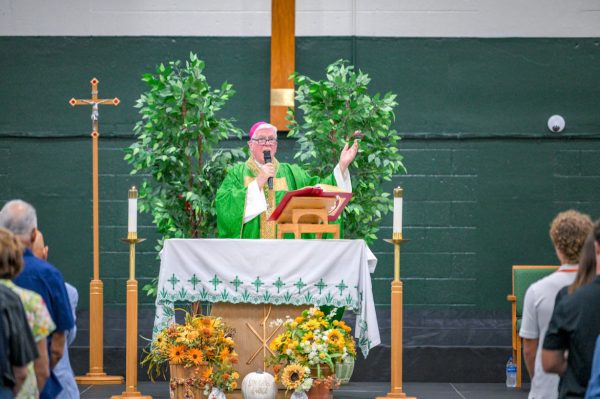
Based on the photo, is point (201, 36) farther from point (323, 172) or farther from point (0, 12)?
point (323, 172)

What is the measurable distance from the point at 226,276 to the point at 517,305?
2.78 meters

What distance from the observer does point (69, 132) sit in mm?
9648

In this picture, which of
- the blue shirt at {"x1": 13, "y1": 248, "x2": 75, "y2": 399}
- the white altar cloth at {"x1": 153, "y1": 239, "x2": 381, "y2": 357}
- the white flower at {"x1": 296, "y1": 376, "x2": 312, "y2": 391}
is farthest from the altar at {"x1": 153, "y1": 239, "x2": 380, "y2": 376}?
the blue shirt at {"x1": 13, "y1": 248, "x2": 75, "y2": 399}

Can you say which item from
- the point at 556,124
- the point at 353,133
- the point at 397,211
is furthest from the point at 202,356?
the point at 556,124

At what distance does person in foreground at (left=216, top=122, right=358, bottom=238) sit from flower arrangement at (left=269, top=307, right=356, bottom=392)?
98 cm

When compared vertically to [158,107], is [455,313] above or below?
below

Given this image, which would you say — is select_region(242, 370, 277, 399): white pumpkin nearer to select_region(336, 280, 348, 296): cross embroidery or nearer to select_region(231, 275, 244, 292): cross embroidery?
select_region(231, 275, 244, 292): cross embroidery

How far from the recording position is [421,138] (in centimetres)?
967

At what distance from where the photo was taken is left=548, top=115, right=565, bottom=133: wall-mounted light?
9.61 meters

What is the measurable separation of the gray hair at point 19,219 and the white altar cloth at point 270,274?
226 cm

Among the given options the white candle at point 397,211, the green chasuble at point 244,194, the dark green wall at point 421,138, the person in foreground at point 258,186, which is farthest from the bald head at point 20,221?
the dark green wall at point 421,138

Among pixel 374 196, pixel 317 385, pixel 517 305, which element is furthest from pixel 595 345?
pixel 517 305

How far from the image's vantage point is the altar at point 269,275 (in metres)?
6.46

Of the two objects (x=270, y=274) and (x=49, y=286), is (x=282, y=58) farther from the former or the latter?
(x=49, y=286)
